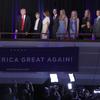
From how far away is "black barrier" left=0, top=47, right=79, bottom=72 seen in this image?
16906 mm

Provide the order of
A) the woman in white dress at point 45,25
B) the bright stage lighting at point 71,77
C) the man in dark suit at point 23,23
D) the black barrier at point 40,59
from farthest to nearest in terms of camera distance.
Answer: the bright stage lighting at point 71,77
the black barrier at point 40,59
the man in dark suit at point 23,23
the woman in white dress at point 45,25

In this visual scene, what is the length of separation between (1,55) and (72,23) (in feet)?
8.76

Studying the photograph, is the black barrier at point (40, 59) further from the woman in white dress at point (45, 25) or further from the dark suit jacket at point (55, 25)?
the dark suit jacket at point (55, 25)

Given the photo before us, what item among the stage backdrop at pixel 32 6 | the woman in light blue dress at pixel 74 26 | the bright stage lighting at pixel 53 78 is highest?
the stage backdrop at pixel 32 6

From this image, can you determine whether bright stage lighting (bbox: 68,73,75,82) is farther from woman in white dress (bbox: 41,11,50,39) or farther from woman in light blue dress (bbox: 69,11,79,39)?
woman in white dress (bbox: 41,11,50,39)

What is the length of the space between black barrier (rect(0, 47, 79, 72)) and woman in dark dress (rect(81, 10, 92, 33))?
2.36ft

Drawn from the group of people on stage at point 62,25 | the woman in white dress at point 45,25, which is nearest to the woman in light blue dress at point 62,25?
the group of people on stage at point 62,25

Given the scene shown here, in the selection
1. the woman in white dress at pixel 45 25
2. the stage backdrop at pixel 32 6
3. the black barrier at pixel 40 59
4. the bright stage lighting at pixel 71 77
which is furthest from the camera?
the stage backdrop at pixel 32 6

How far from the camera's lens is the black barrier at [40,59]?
1691 centimetres

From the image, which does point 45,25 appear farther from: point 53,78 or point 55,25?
point 53,78

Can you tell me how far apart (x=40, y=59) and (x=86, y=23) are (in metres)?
2.03

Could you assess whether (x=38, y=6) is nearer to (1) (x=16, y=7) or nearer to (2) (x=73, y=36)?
(1) (x=16, y=7)

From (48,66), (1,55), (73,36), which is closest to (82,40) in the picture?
(73,36)

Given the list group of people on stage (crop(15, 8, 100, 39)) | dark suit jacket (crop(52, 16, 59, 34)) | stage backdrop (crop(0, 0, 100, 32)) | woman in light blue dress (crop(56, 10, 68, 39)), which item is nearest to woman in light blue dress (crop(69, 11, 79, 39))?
group of people on stage (crop(15, 8, 100, 39))
